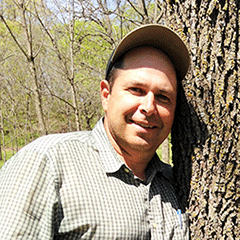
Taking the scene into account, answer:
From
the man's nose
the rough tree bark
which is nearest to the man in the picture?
the man's nose

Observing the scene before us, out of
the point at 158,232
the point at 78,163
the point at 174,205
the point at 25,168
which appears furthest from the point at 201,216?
the point at 25,168

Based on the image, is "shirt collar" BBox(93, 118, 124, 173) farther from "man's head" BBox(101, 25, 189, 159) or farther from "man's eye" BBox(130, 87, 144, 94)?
"man's eye" BBox(130, 87, 144, 94)

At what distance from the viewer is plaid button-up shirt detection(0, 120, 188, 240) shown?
1.31 meters

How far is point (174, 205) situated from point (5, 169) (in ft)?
3.28

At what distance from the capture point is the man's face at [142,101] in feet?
5.28

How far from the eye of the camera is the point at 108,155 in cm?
160

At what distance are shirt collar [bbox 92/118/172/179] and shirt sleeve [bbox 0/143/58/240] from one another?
31 centimetres

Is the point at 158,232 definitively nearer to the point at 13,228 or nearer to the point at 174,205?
the point at 174,205

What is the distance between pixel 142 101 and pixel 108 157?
0.37 meters

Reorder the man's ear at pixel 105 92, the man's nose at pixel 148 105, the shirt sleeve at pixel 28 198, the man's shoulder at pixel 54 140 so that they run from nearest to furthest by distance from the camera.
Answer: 1. the shirt sleeve at pixel 28 198
2. the man's shoulder at pixel 54 140
3. the man's nose at pixel 148 105
4. the man's ear at pixel 105 92

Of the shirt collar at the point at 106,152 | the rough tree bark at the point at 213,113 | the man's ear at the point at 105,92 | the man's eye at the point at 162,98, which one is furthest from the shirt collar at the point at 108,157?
the man's eye at the point at 162,98

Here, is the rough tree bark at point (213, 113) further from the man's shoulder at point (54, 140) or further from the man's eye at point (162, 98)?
the man's shoulder at point (54, 140)

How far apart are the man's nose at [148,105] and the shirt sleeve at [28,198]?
1.93 feet

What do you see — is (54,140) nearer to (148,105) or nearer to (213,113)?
(148,105)
